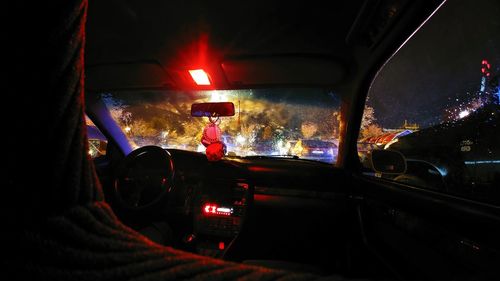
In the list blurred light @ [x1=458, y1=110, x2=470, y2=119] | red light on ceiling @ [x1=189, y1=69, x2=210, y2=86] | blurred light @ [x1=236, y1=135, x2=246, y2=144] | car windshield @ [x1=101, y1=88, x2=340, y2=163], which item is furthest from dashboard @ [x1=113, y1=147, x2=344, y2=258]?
blurred light @ [x1=458, y1=110, x2=470, y2=119]

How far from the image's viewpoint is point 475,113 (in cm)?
182

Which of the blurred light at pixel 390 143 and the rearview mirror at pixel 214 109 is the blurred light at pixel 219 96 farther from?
the blurred light at pixel 390 143

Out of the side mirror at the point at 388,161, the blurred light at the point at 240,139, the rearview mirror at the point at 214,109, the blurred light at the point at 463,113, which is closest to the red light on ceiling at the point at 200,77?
the rearview mirror at the point at 214,109

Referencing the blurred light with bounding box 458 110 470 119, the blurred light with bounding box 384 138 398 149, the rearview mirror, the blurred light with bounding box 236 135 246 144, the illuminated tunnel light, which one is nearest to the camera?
the blurred light with bounding box 458 110 470 119

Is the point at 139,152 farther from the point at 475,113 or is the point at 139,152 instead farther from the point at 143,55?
the point at 475,113

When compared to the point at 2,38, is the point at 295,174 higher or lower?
lower

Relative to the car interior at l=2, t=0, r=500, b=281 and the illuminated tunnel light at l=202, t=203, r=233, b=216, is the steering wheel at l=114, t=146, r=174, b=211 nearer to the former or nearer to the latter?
the car interior at l=2, t=0, r=500, b=281

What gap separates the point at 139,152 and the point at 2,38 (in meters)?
2.98

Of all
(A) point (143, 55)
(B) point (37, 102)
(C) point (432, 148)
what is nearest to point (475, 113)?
(C) point (432, 148)

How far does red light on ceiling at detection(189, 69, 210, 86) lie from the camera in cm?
364

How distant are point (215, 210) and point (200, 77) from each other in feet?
6.07

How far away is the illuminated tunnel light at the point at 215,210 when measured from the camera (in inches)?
126

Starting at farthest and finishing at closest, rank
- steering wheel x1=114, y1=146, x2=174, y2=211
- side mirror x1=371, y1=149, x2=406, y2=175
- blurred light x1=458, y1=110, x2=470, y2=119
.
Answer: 1. steering wheel x1=114, y1=146, x2=174, y2=211
2. side mirror x1=371, y1=149, x2=406, y2=175
3. blurred light x1=458, y1=110, x2=470, y2=119

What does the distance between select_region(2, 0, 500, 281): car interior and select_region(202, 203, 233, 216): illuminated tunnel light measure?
0.02 m
